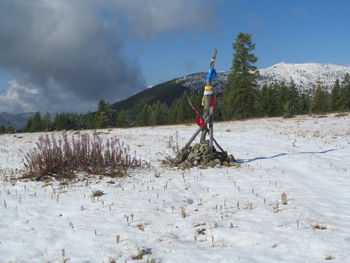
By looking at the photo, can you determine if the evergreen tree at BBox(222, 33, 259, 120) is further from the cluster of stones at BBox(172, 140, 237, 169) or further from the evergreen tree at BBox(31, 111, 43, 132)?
the evergreen tree at BBox(31, 111, 43, 132)

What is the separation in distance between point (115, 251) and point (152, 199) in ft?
7.36

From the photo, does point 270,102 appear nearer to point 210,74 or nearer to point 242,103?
point 242,103

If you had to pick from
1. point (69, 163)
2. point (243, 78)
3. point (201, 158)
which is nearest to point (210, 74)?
point (201, 158)

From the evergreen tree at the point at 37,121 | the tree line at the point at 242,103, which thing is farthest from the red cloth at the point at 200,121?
the evergreen tree at the point at 37,121

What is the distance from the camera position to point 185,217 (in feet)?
16.8

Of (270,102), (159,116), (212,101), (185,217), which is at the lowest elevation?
(185,217)

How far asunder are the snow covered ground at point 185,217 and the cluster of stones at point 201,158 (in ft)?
1.82

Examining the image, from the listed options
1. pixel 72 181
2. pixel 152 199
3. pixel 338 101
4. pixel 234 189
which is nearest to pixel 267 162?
pixel 234 189

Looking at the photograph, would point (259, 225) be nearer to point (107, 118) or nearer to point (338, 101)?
point (107, 118)

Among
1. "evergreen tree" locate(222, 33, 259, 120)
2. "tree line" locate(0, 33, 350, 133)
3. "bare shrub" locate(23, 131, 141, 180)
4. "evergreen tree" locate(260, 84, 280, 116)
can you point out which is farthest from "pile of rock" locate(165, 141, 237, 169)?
"evergreen tree" locate(260, 84, 280, 116)

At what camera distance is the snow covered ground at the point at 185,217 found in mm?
3750

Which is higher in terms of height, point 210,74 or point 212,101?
point 210,74

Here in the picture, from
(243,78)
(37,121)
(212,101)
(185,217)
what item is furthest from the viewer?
(37,121)

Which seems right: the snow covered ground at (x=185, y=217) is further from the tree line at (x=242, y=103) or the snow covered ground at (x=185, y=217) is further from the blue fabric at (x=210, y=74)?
the tree line at (x=242, y=103)
